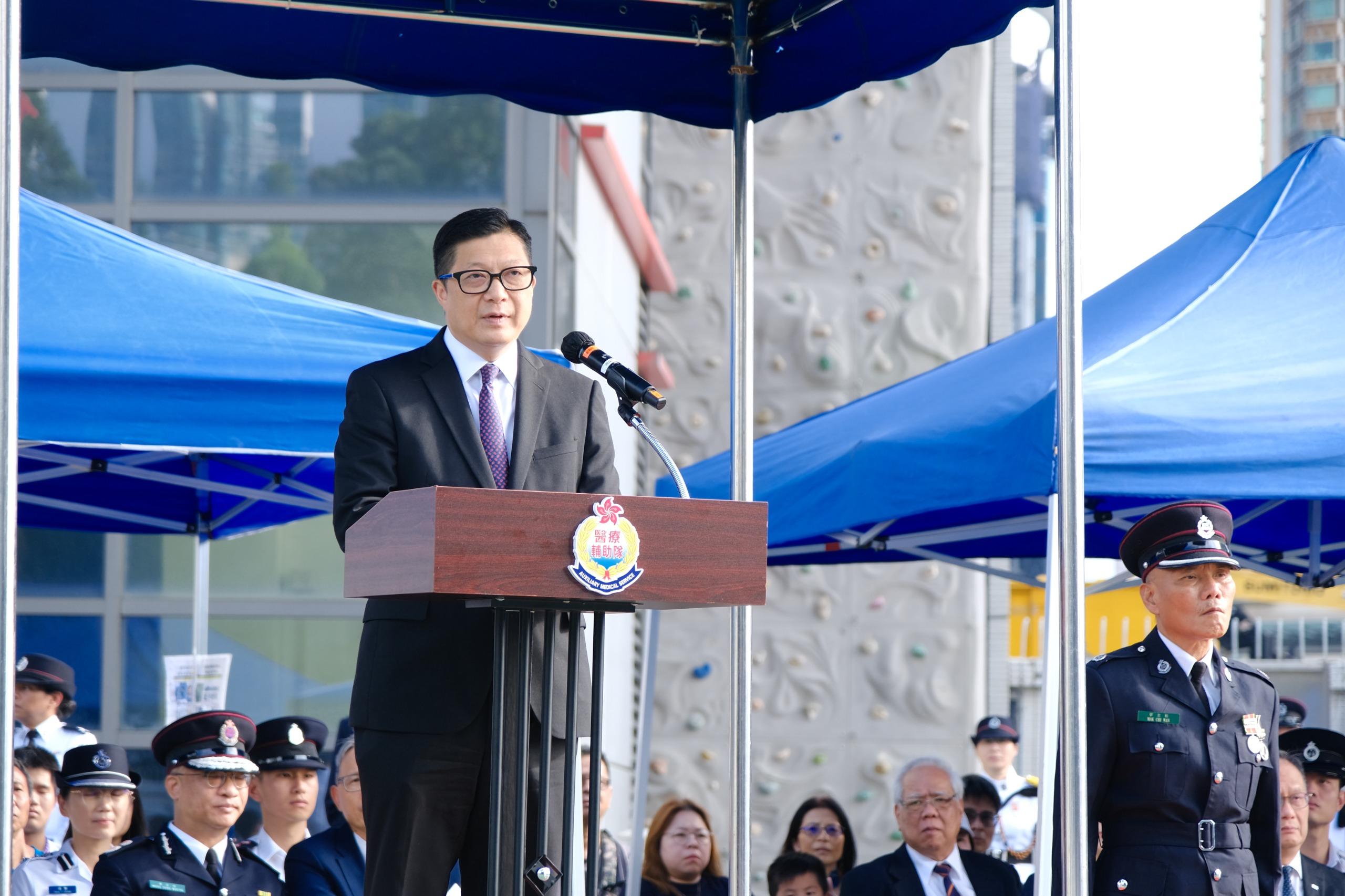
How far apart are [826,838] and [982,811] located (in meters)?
1.04

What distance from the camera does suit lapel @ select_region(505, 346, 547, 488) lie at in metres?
2.92

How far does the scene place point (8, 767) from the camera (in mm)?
2744

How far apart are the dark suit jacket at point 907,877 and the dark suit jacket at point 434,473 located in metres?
3.72

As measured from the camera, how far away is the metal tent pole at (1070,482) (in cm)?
320

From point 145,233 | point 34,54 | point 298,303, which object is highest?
point 145,233

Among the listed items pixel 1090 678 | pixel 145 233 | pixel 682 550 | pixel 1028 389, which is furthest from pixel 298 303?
pixel 145 233

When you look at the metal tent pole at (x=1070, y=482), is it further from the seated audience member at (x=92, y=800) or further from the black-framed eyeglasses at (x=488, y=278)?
the seated audience member at (x=92, y=800)

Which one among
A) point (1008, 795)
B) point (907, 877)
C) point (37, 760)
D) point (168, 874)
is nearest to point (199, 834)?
point (168, 874)

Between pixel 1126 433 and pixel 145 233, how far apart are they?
7.17 meters

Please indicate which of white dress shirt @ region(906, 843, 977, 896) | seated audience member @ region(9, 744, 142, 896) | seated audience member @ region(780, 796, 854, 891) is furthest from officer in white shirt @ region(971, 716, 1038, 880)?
seated audience member @ region(9, 744, 142, 896)

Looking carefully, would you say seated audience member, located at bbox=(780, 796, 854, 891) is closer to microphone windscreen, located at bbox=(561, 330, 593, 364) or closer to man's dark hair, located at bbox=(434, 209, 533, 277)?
microphone windscreen, located at bbox=(561, 330, 593, 364)

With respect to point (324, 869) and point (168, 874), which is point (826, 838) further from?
point (168, 874)

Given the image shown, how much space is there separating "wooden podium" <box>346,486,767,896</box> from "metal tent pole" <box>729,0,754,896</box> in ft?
3.79

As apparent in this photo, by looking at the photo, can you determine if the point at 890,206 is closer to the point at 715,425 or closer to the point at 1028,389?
the point at 715,425
